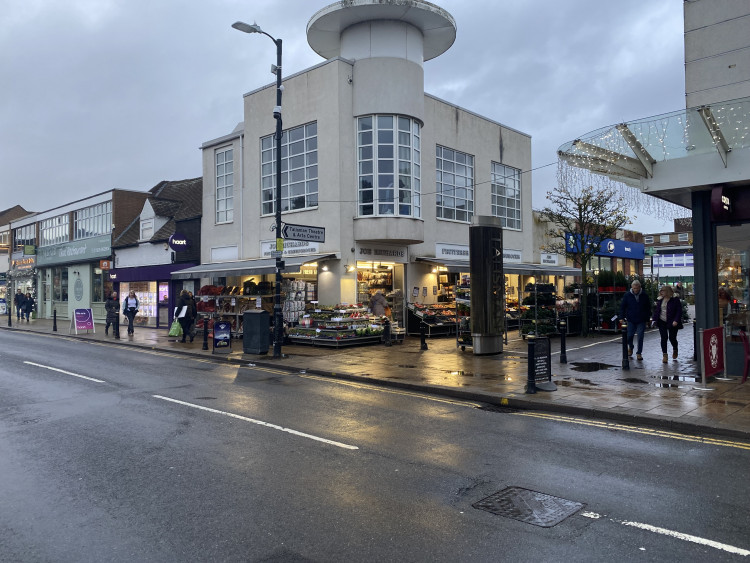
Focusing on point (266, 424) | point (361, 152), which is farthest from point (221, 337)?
point (266, 424)

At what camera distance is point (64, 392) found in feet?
33.2

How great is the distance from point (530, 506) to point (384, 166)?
16.6 m

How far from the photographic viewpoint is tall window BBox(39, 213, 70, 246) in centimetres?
3612

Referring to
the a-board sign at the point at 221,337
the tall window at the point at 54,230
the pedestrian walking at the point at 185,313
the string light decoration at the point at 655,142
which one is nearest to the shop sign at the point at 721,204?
the string light decoration at the point at 655,142

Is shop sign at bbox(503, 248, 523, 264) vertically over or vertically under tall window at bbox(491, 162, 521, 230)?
under

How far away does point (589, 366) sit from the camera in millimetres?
12664

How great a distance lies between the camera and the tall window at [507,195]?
87.0 ft

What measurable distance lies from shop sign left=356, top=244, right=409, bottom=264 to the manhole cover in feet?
49.9

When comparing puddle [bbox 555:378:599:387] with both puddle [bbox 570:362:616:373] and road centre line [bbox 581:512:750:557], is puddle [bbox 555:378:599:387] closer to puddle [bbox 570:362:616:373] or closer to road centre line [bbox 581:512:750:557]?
puddle [bbox 570:362:616:373]

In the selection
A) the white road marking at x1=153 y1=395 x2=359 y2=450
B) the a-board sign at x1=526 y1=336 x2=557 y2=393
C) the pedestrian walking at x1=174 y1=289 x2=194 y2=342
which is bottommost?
the white road marking at x1=153 y1=395 x2=359 y2=450

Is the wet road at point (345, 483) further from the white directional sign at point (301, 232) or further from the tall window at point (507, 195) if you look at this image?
the tall window at point (507, 195)

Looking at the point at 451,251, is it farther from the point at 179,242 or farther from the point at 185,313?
the point at 179,242

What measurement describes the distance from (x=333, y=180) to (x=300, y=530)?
54.6 feet

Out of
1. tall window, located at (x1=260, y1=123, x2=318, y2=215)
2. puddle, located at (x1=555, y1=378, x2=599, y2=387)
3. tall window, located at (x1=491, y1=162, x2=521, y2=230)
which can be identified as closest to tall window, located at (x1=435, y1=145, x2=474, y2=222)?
tall window, located at (x1=491, y1=162, x2=521, y2=230)
